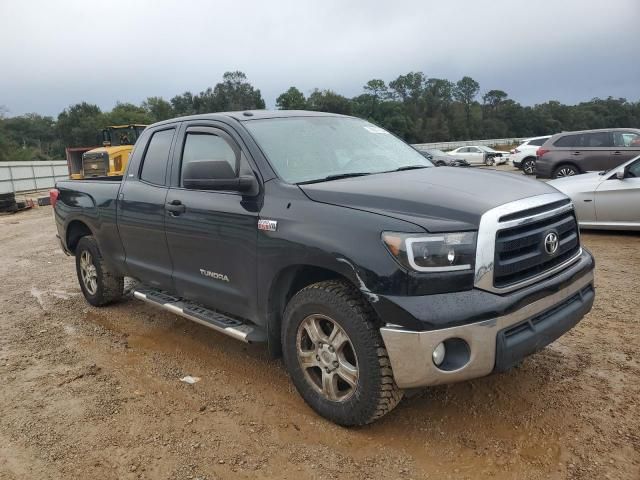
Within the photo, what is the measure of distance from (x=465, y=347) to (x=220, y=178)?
186 centimetres

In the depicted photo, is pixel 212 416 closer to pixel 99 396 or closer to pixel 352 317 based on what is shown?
pixel 99 396

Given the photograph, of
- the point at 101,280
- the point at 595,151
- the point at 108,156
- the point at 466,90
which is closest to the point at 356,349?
the point at 101,280

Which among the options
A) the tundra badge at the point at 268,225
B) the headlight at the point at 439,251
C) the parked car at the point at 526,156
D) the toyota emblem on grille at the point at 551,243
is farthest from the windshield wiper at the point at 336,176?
the parked car at the point at 526,156

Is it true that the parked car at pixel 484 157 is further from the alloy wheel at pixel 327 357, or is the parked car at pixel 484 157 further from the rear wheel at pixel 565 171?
the alloy wheel at pixel 327 357

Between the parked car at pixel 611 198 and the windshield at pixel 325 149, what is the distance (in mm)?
4526

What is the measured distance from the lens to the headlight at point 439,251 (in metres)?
2.73

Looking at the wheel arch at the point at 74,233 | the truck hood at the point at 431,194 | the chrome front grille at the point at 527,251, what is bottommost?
the wheel arch at the point at 74,233

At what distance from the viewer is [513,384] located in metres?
3.58

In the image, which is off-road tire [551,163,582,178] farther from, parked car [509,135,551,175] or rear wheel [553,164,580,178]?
parked car [509,135,551,175]

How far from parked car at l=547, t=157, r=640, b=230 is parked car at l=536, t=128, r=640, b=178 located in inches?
210

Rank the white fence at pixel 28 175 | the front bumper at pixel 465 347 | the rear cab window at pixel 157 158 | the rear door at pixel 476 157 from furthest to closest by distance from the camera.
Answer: the rear door at pixel 476 157
the white fence at pixel 28 175
the rear cab window at pixel 157 158
the front bumper at pixel 465 347

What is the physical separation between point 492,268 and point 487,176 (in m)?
1.00

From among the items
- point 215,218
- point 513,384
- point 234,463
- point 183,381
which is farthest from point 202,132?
point 513,384

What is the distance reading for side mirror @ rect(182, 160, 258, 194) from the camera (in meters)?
3.44
